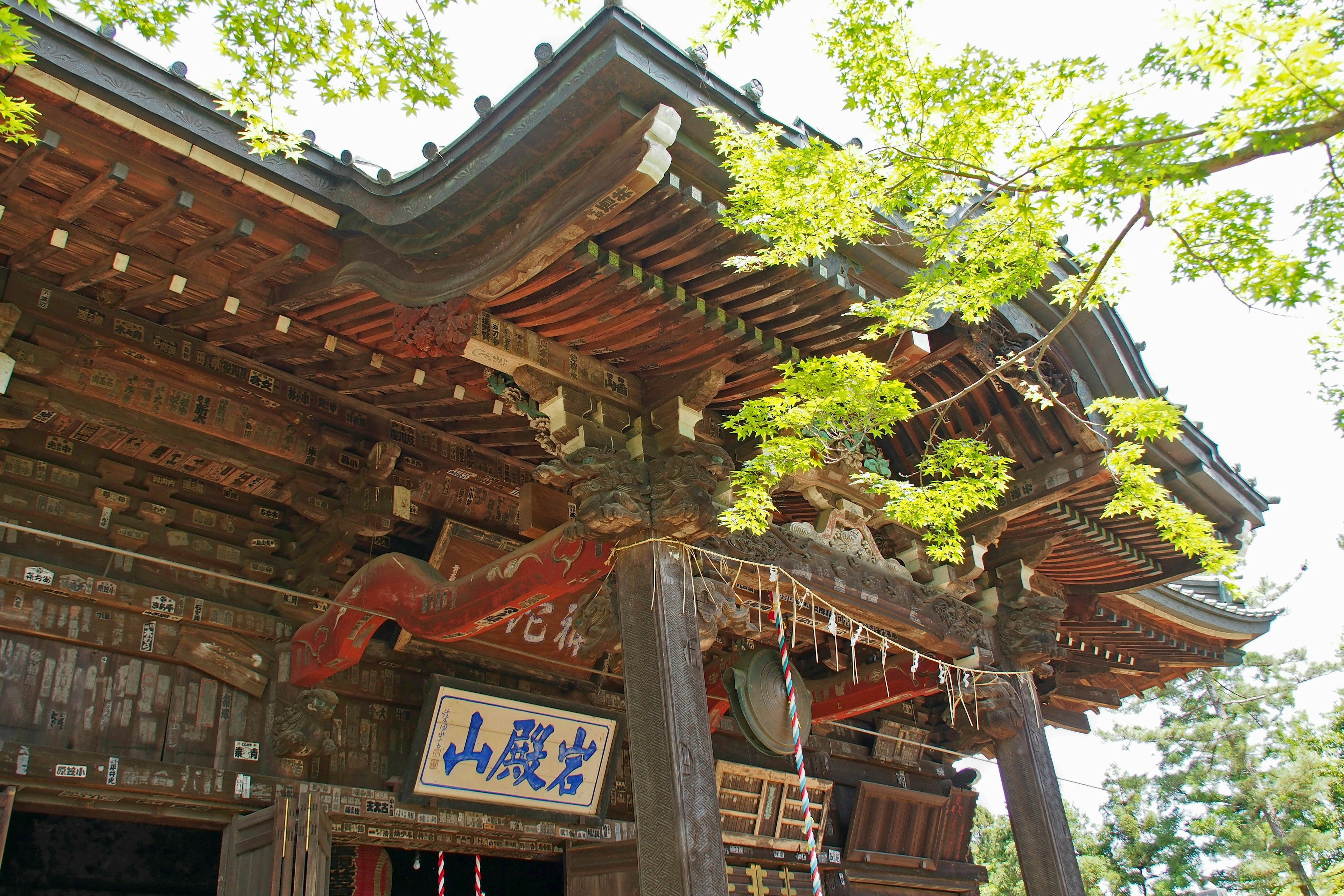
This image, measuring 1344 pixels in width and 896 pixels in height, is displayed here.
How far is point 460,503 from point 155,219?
3218 millimetres

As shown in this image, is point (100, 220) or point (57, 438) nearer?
point (100, 220)

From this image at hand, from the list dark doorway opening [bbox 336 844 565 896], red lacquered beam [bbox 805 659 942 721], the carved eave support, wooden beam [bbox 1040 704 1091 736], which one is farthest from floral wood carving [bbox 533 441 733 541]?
wooden beam [bbox 1040 704 1091 736]

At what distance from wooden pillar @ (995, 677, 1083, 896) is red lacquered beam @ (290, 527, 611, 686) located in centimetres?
408

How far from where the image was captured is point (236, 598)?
7.06 m

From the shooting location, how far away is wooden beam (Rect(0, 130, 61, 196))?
4.68m

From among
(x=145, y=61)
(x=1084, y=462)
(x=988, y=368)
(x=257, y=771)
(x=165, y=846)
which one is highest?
(x=145, y=61)

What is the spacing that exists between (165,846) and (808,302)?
592 cm

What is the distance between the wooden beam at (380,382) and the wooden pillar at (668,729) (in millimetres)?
2137


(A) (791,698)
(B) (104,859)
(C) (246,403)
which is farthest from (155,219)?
(A) (791,698)

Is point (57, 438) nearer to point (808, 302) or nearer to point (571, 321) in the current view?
point (571, 321)

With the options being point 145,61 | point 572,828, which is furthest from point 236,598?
point 145,61

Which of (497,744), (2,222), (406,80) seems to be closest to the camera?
(406,80)

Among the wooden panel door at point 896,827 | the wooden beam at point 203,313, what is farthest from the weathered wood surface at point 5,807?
the wooden panel door at point 896,827

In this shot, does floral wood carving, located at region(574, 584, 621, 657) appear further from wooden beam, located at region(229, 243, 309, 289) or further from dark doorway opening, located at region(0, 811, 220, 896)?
dark doorway opening, located at region(0, 811, 220, 896)
